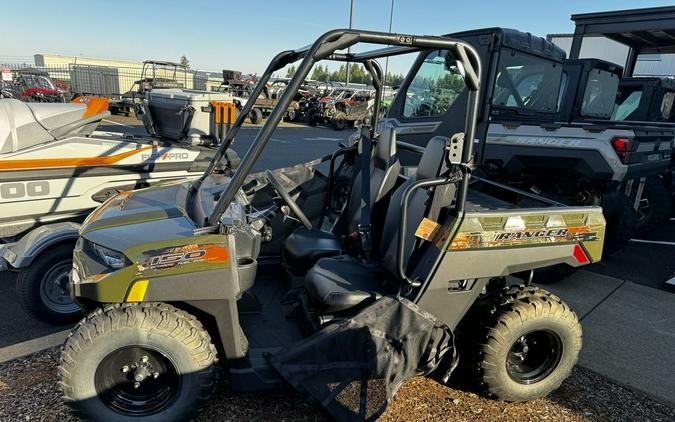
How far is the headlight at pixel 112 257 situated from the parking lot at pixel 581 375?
0.89 meters

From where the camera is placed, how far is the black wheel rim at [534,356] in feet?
9.10

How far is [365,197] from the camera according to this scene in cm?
340

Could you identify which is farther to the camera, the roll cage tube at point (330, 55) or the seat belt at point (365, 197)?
the seat belt at point (365, 197)

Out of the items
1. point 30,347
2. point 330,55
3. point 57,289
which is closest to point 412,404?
point 330,55

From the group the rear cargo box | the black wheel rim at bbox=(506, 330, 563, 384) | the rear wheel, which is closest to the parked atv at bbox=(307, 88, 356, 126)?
the rear cargo box

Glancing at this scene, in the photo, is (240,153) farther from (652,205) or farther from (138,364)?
(138,364)

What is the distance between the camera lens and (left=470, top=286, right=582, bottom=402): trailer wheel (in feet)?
8.66

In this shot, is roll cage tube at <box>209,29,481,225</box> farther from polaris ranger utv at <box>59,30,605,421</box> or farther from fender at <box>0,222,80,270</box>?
fender at <box>0,222,80,270</box>

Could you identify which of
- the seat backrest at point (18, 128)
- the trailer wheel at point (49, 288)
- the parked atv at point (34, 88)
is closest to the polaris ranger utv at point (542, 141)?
the seat backrest at point (18, 128)

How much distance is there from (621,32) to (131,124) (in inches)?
562

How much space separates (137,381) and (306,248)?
1355mm

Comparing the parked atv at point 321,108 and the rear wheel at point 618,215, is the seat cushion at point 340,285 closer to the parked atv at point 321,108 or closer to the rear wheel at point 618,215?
the rear wheel at point 618,215

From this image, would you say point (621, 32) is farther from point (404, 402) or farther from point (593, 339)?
point (404, 402)

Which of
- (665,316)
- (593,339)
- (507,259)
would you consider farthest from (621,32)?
(507,259)
